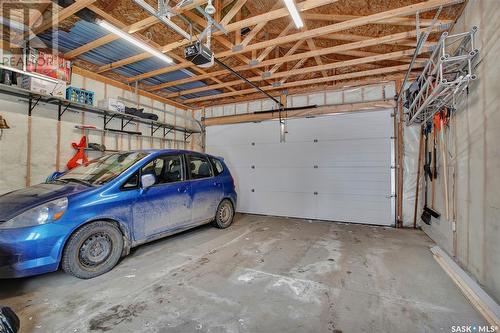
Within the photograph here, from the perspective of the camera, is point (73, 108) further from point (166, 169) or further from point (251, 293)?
point (251, 293)

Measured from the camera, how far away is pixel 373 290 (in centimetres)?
228

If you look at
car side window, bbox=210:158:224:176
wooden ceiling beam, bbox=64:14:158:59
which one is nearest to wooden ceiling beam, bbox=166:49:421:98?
car side window, bbox=210:158:224:176

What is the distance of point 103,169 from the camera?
10.1 feet

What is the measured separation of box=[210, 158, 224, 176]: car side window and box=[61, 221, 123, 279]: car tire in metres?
2.05

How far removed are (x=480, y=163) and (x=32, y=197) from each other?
4687 mm


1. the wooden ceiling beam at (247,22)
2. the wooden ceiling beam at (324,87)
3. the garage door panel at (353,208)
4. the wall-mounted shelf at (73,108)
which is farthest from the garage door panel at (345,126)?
the wall-mounted shelf at (73,108)

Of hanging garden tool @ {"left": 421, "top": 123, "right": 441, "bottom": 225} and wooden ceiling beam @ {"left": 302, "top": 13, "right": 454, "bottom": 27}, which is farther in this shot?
hanging garden tool @ {"left": 421, "top": 123, "right": 441, "bottom": 225}

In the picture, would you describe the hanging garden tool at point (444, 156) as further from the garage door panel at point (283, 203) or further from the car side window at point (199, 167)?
the car side window at point (199, 167)

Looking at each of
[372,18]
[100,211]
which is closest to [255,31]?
[372,18]

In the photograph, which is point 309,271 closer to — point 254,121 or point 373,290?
point 373,290

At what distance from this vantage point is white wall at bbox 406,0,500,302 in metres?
2.10

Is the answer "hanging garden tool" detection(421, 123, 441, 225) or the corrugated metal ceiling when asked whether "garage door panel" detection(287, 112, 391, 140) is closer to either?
"hanging garden tool" detection(421, 123, 441, 225)

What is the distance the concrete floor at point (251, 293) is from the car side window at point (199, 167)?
3.83ft

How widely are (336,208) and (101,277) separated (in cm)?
473
